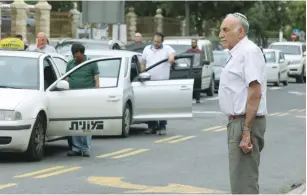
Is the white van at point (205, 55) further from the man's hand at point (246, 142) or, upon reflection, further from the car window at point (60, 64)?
the man's hand at point (246, 142)

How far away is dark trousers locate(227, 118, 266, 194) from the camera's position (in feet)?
22.3

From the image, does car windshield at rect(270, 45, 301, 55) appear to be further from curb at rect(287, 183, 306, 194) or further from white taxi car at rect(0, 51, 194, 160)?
curb at rect(287, 183, 306, 194)

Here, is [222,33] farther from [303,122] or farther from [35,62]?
[303,122]

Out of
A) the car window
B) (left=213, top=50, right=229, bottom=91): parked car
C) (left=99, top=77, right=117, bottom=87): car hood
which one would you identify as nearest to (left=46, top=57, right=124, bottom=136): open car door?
the car window

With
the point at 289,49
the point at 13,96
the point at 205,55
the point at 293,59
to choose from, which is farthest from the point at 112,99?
the point at 289,49

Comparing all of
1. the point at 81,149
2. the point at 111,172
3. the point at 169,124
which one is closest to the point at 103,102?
the point at 81,149

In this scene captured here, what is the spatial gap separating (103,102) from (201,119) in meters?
7.55

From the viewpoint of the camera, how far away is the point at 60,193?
970cm

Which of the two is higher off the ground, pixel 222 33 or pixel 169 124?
pixel 222 33

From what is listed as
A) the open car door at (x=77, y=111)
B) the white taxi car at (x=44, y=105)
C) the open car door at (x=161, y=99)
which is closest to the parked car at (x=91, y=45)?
the open car door at (x=161, y=99)

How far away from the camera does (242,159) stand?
6793mm

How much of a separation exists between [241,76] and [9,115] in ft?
18.3

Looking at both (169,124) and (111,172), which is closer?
(111,172)

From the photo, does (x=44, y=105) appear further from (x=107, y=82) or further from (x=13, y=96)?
(x=107, y=82)
